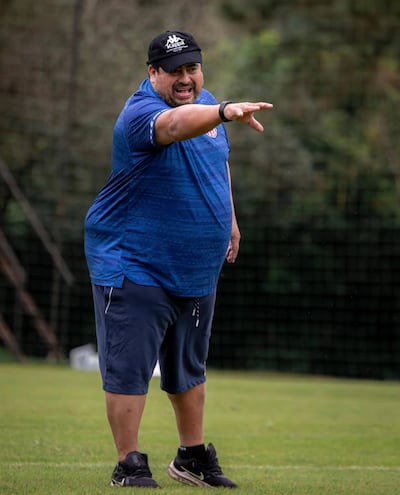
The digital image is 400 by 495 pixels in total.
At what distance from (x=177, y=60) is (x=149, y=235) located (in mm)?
713

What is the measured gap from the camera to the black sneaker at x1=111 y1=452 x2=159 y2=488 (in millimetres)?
4297

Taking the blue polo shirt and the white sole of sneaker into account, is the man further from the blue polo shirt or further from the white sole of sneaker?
the white sole of sneaker

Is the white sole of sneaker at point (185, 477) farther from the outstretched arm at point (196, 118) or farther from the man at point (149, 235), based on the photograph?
the outstretched arm at point (196, 118)

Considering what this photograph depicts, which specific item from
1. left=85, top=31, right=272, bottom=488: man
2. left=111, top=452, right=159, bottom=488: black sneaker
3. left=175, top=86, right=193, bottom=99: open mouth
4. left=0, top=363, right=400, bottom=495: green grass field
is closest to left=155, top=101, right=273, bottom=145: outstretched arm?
left=85, top=31, right=272, bottom=488: man

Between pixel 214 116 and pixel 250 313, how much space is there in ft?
31.7

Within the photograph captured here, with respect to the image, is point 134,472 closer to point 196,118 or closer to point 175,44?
point 196,118

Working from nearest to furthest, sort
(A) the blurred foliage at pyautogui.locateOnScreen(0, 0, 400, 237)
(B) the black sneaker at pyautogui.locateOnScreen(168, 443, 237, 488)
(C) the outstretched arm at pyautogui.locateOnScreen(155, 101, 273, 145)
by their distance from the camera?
1. (C) the outstretched arm at pyautogui.locateOnScreen(155, 101, 273, 145)
2. (B) the black sneaker at pyautogui.locateOnScreen(168, 443, 237, 488)
3. (A) the blurred foliage at pyautogui.locateOnScreen(0, 0, 400, 237)

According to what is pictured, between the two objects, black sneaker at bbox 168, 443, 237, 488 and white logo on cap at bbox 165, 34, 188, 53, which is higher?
white logo on cap at bbox 165, 34, 188, 53

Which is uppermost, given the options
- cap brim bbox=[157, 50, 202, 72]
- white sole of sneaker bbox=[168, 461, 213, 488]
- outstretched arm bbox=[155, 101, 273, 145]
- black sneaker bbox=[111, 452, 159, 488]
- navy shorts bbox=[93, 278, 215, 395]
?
cap brim bbox=[157, 50, 202, 72]

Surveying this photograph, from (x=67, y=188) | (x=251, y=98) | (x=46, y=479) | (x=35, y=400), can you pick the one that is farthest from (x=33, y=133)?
(x=46, y=479)

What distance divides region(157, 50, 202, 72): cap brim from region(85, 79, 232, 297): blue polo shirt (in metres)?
0.14

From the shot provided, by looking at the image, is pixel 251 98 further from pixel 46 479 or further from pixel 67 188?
pixel 46 479

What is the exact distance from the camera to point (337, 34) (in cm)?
1702

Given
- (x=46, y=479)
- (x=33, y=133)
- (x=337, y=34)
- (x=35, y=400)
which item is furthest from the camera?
(x=337, y=34)
